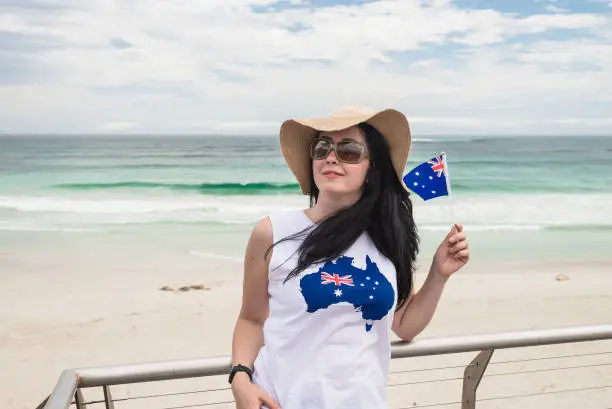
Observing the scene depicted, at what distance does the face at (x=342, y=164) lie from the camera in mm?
2033

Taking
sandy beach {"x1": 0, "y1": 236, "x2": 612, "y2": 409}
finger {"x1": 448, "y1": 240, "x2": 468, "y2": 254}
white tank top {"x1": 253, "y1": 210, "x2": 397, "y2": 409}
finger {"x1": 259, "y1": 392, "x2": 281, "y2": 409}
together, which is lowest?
sandy beach {"x1": 0, "y1": 236, "x2": 612, "y2": 409}

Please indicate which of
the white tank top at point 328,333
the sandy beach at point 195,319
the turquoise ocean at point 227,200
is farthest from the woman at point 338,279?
the sandy beach at point 195,319

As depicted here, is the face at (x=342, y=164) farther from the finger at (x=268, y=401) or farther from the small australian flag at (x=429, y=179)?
the finger at (x=268, y=401)

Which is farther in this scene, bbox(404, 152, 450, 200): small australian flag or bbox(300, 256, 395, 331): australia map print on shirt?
bbox(404, 152, 450, 200): small australian flag

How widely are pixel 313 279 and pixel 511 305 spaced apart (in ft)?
28.1

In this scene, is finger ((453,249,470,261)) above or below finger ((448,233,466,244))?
below

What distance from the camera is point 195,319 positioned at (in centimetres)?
895

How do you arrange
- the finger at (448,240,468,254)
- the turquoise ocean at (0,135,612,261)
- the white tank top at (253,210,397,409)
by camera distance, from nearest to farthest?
the white tank top at (253,210,397,409) → the finger at (448,240,468,254) → the turquoise ocean at (0,135,612,261)

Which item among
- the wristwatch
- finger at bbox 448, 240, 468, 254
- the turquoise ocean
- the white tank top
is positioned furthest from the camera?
the turquoise ocean

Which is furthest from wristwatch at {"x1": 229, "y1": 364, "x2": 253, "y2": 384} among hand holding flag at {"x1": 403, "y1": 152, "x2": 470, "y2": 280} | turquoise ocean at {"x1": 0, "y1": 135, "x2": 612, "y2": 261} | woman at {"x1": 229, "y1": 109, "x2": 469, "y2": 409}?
turquoise ocean at {"x1": 0, "y1": 135, "x2": 612, "y2": 261}

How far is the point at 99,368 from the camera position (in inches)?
76.4

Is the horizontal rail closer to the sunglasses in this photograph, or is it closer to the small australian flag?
the small australian flag

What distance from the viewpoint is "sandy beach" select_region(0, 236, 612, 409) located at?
612cm

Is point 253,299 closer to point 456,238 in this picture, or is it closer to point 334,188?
point 334,188
